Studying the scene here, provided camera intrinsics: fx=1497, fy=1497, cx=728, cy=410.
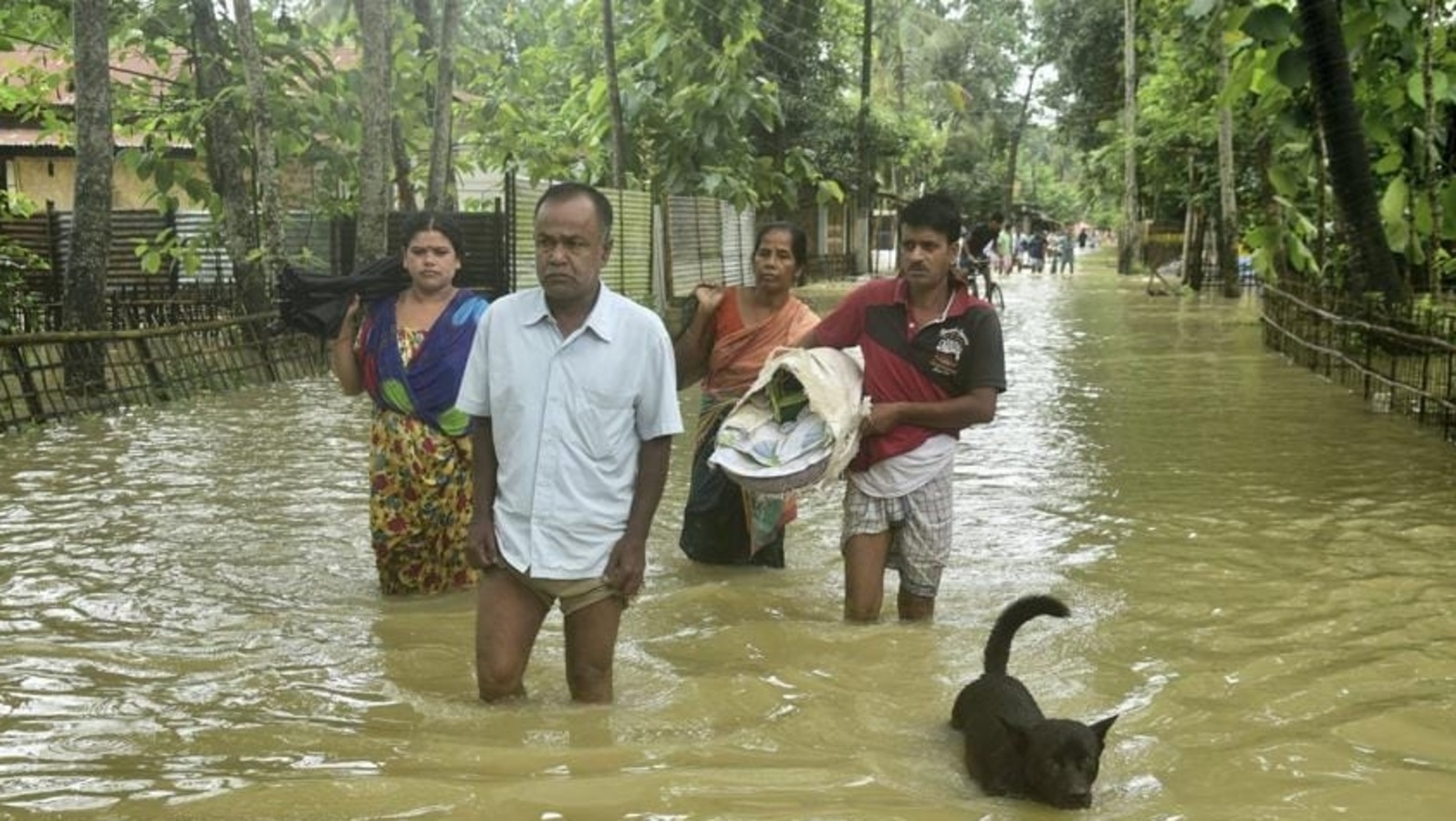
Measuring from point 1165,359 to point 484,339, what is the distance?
14943 millimetres

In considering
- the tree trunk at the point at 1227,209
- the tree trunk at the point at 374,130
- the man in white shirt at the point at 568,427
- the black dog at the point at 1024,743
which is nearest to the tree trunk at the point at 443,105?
the tree trunk at the point at 374,130

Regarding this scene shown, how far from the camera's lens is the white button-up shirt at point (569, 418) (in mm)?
4203

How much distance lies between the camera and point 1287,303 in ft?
58.4

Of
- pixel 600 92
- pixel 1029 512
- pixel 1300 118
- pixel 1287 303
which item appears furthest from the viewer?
pixel 600 92

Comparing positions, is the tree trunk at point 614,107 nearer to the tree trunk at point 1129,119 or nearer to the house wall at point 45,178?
the house wall at point 45,178

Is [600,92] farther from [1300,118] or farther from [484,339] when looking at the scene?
[484,339]


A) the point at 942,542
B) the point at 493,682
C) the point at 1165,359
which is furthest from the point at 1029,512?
the point at 1165,359

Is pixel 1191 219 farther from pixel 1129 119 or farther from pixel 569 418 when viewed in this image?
pixel 569 418

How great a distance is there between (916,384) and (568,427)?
1777mm

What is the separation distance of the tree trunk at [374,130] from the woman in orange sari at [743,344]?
339 inches

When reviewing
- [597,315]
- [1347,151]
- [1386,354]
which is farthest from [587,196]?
[1386,354]

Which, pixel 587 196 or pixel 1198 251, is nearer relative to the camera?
pixel 587 196

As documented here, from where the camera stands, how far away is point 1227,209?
28.3m

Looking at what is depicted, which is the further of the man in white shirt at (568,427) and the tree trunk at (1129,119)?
the tree trunk at (1129,119)
